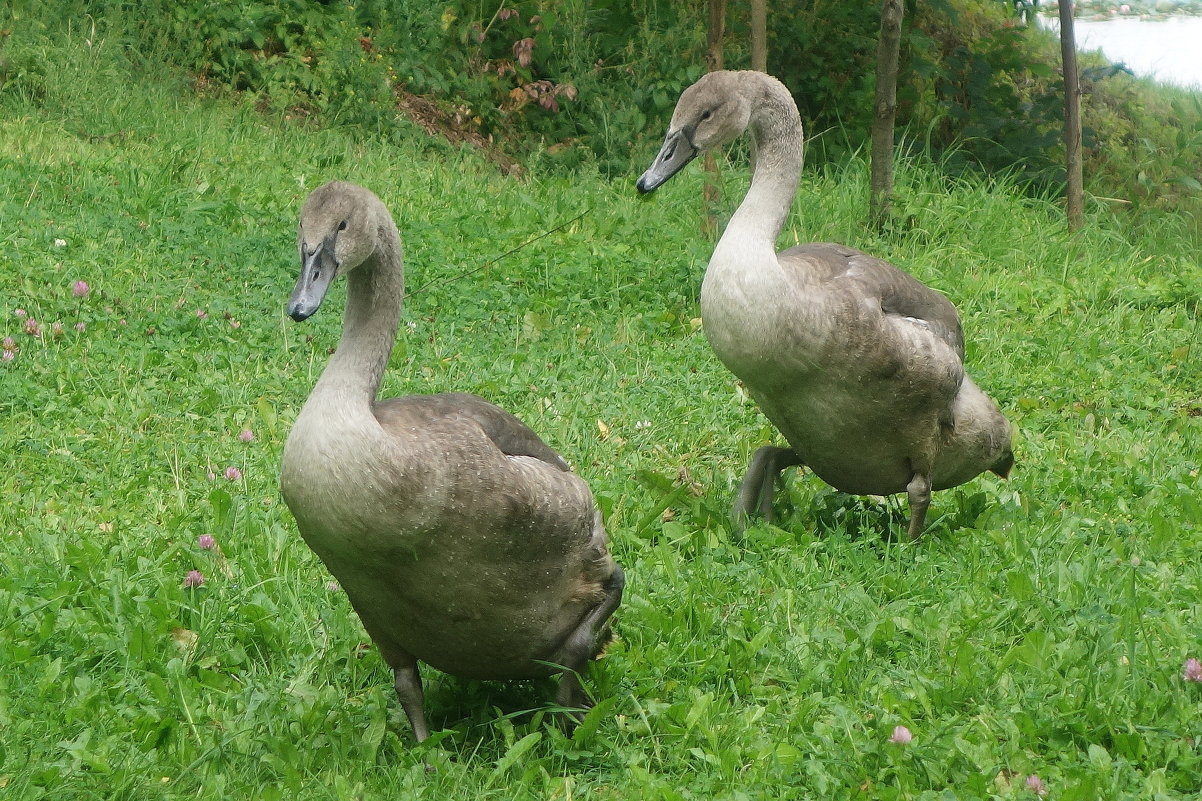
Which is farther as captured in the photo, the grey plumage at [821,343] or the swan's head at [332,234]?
the grey plumage at [821,343]

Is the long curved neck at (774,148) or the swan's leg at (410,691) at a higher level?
the long curved neck at (774,148)

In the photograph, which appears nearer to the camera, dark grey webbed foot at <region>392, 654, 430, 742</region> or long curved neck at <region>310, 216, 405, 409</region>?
long curved neck at <region>310, 216, 405, 409</region>

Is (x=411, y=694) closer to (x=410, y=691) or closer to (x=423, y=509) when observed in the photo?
(x=410, y=691)

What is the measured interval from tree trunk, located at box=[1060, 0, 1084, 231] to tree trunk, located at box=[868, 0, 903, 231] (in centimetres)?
142

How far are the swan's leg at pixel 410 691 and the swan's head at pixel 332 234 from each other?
1.08 m

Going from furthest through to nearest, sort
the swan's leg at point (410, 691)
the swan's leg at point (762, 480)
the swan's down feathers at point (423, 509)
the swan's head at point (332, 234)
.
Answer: the swan's leg at point (762, 480)
the swan's leg at point (410, 691)
the swan's head at point (332, 234)
the swan's down feathers at point (423, 509)

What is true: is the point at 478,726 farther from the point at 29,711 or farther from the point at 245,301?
the point at 245,301

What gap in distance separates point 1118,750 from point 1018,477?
236 cm

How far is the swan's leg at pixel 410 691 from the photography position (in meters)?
3.71

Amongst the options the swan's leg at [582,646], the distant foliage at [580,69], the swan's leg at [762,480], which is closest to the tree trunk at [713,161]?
the distant foliage at [580,69]

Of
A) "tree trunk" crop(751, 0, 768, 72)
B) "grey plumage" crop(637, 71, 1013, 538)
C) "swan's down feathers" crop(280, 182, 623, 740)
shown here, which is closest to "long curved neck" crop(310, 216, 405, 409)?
"swan's down feathers" crop(280, 182, 623, 740)

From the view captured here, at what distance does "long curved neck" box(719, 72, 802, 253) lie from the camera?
16.1 ft

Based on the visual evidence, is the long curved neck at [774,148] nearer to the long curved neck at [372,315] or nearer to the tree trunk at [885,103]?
the long curved neck at [372,315]

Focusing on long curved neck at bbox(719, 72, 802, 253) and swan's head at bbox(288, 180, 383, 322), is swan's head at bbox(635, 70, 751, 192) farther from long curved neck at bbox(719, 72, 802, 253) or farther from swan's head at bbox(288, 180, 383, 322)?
swan's head at bbox(288, 180, 383, 322)
